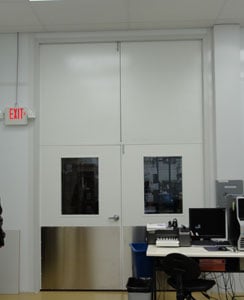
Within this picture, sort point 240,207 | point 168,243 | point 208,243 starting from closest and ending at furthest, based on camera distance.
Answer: point 240,207
point 168,243
point 208,243

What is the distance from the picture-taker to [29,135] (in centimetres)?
475

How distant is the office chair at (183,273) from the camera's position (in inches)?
132

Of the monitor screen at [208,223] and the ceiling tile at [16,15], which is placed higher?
the ceiling tile at [16,15]

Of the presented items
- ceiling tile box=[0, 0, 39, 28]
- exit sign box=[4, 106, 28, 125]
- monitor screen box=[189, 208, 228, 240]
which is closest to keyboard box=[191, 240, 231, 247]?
monitor screen box=[189, 208, 228, 240]

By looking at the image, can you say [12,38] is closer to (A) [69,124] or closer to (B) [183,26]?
(A) [69,124]

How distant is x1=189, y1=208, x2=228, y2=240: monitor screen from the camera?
160 inches

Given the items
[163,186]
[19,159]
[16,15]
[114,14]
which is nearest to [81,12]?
[114,14]

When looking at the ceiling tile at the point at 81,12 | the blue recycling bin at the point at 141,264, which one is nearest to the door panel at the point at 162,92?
the ceiling tile at the point at 81,12

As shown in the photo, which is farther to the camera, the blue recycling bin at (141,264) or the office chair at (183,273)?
the blue recycling bin at (141,264)

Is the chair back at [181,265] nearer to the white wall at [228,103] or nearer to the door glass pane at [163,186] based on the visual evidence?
the door glass pane at [163,186]

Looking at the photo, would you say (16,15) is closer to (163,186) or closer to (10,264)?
(163,186)

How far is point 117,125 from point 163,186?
1018 millimetres

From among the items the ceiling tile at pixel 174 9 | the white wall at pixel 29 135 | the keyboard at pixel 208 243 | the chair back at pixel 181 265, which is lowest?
the chair back at pixel 181 265

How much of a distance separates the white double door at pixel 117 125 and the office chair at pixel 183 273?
1.21 m
